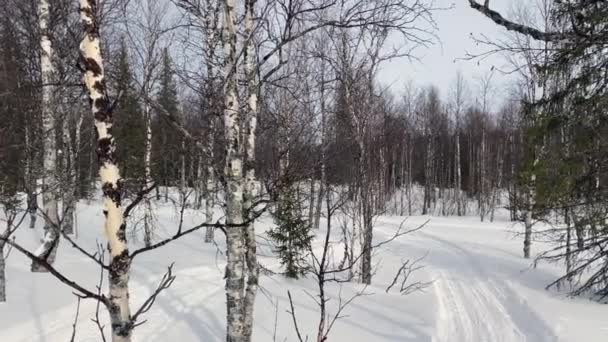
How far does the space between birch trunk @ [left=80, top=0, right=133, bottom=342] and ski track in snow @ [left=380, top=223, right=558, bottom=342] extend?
5.66m

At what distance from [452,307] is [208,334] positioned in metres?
5.13

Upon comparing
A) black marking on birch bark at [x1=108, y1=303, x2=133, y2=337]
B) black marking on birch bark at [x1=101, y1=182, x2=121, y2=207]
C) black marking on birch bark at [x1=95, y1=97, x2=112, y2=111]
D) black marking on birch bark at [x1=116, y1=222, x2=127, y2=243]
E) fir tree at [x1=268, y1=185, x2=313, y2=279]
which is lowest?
fir tree at [x1=268, y1=185, x2=313, y2=279]

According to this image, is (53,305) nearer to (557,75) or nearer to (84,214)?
(557,75)

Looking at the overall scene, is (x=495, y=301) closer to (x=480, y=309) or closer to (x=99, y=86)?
(x=480, y=309)

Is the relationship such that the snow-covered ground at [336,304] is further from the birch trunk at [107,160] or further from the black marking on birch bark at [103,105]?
the black marking on birch bark at [103,105]

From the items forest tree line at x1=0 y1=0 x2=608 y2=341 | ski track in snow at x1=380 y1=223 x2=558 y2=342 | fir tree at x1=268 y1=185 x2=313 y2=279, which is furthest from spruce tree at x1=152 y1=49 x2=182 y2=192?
ski track in snow at x1=380 y1=223 x2=558 y2=342

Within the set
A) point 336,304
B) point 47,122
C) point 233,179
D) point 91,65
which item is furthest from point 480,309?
point 47,122

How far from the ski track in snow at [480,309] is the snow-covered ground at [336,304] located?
0.06ft

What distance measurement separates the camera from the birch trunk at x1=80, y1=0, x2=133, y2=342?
257cm

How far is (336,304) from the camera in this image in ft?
29.6

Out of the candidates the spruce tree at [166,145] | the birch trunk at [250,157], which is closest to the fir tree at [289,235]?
the spruce tree at [166,145]

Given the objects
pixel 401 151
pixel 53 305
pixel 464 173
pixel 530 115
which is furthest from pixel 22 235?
pixel 464 173

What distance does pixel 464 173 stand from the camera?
47062 mm

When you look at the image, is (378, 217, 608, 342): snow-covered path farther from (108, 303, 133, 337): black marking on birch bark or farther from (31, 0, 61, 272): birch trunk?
(31, 0, 61, 272): birch trunk
